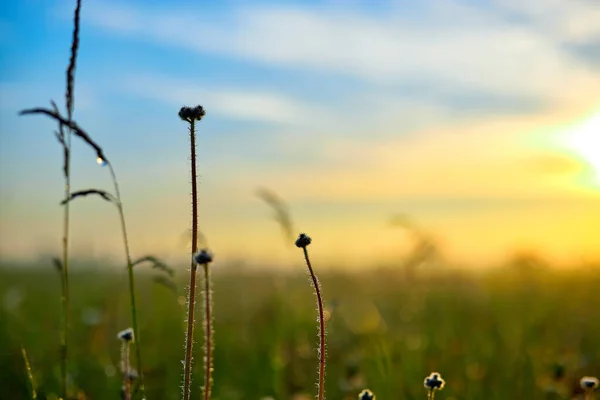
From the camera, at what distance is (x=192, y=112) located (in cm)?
191

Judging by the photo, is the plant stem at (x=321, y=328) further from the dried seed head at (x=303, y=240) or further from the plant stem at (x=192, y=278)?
the plant stem at (x=192, y=278)

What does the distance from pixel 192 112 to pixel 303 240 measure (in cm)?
47

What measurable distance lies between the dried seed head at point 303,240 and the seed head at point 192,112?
0.43 m

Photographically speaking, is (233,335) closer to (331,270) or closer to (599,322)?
(599,322)

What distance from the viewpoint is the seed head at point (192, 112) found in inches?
75.1

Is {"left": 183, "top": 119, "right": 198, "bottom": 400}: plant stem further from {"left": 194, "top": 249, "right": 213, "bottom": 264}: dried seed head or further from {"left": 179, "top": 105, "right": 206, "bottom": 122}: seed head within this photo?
{"left": 194, "top": 249, "right": 213, "bottom": 264}: dried seed head

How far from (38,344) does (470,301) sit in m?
6.94

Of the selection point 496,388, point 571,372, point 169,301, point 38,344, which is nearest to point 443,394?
point 496,388

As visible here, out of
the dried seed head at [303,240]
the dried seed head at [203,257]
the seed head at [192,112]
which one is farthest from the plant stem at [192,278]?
the dried seed head at [303,240]

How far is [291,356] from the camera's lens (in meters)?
5.27

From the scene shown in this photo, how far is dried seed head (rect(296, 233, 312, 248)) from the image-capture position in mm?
1878

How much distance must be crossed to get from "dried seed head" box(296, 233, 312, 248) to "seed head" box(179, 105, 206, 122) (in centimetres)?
43

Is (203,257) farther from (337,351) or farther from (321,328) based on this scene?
(337,351)

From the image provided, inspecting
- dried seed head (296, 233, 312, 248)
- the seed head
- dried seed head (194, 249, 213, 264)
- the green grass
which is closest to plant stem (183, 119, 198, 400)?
the seed head
